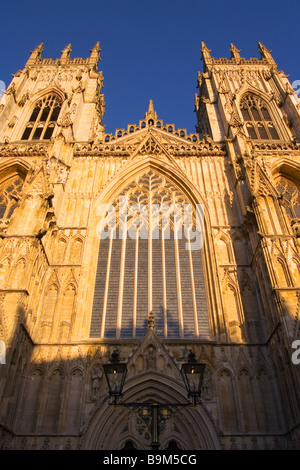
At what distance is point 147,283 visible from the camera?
569 inches

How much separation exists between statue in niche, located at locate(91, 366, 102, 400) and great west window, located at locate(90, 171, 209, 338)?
152 centimetres

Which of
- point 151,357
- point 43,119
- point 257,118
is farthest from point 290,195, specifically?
point 43,119

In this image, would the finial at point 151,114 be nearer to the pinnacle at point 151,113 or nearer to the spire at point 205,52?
the pinnacle at point 151,113

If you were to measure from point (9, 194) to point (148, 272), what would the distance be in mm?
9028

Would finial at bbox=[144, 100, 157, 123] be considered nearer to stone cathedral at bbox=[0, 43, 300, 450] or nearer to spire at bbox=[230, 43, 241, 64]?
stone cathedral at bbox=[0, 43, 300, 450]

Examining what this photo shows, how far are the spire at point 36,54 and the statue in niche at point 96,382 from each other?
25.9 metres

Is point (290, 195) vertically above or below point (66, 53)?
below

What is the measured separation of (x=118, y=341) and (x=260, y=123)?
1742cm

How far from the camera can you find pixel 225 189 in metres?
17.4

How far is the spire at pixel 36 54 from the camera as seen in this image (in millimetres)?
28791

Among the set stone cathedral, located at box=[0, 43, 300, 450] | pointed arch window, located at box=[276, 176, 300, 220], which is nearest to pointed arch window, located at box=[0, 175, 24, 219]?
stone cathedral, located at box=[0, 43, 300, 450]

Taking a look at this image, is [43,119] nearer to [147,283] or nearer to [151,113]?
[151,113]

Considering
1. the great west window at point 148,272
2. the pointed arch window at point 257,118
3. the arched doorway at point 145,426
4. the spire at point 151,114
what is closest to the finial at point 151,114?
the spire at point 151,114
